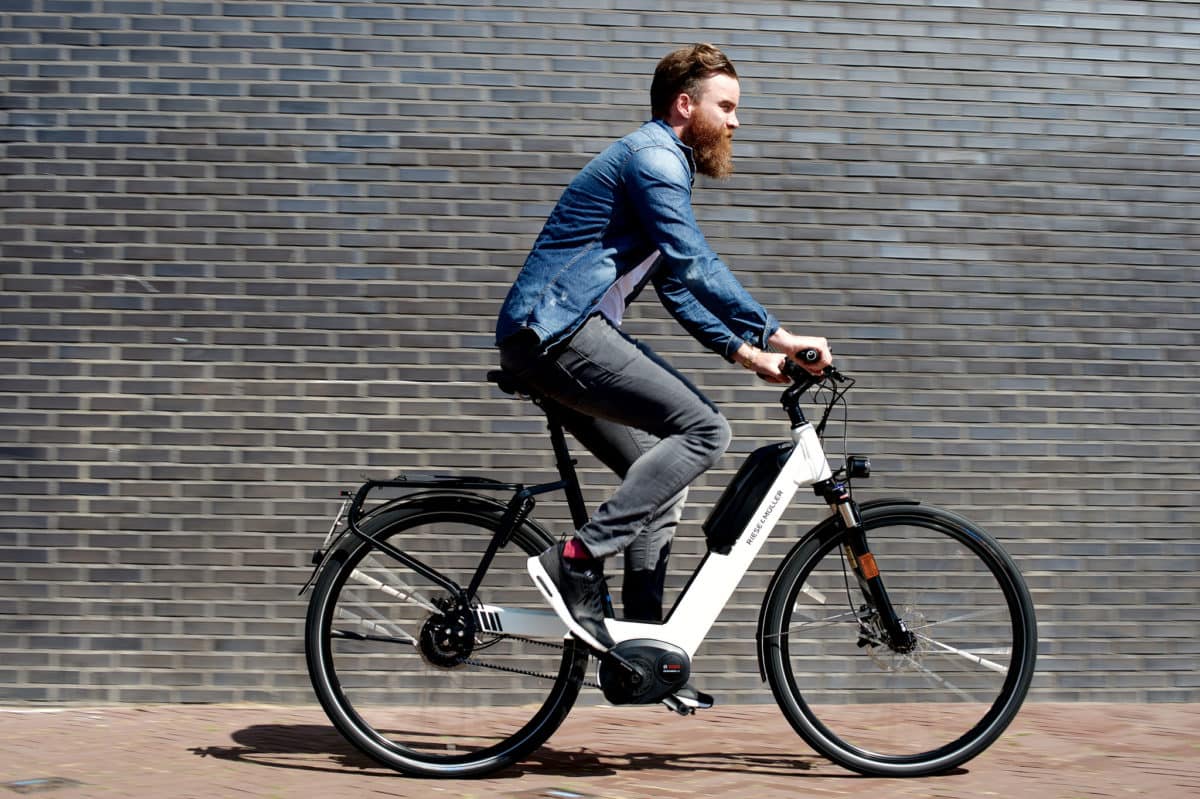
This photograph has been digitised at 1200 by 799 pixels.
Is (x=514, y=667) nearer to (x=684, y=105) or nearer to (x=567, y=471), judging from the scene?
(x=567, y=471)

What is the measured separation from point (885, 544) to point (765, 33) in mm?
2371

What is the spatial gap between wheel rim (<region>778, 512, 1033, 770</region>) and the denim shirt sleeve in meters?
0.82

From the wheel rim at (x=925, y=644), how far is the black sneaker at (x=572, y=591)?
2.06 feet

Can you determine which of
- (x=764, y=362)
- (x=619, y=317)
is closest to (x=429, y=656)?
(x=619, y=317)

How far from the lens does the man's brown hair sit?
4191mm

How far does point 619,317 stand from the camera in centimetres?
427

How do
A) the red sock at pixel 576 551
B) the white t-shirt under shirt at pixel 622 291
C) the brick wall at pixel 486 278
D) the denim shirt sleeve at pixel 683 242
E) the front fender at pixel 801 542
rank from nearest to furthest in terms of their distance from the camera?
the denim shirt sleeve at pixel 683 242
the red sock at pixel 576 551
the white t-shirt under shirt at pixel 622 291
the front fender at pixel 801 542
the brick wall at pixel 486 278

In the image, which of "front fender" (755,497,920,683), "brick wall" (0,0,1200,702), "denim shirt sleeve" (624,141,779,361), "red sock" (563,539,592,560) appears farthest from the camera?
"brick wall" (0,0,1200,702)

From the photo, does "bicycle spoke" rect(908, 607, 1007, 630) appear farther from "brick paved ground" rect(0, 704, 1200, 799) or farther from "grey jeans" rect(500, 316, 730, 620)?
"grey jeans" rect(500, 316, 730, 620)

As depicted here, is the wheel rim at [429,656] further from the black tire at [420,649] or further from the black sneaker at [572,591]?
the black sneaker at [572,591]

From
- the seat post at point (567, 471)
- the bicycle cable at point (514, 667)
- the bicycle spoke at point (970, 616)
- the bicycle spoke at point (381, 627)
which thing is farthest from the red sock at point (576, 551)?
the bicycle spoke at point (970, 616)

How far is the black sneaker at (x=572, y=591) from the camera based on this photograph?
4141 mm

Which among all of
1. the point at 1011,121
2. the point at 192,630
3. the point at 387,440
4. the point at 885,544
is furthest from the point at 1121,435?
the point at 192,630

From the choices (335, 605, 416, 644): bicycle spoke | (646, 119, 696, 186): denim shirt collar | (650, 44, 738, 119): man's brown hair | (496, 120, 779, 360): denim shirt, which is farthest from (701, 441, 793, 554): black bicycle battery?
(650, 44, 738, 119): man's brown hair
